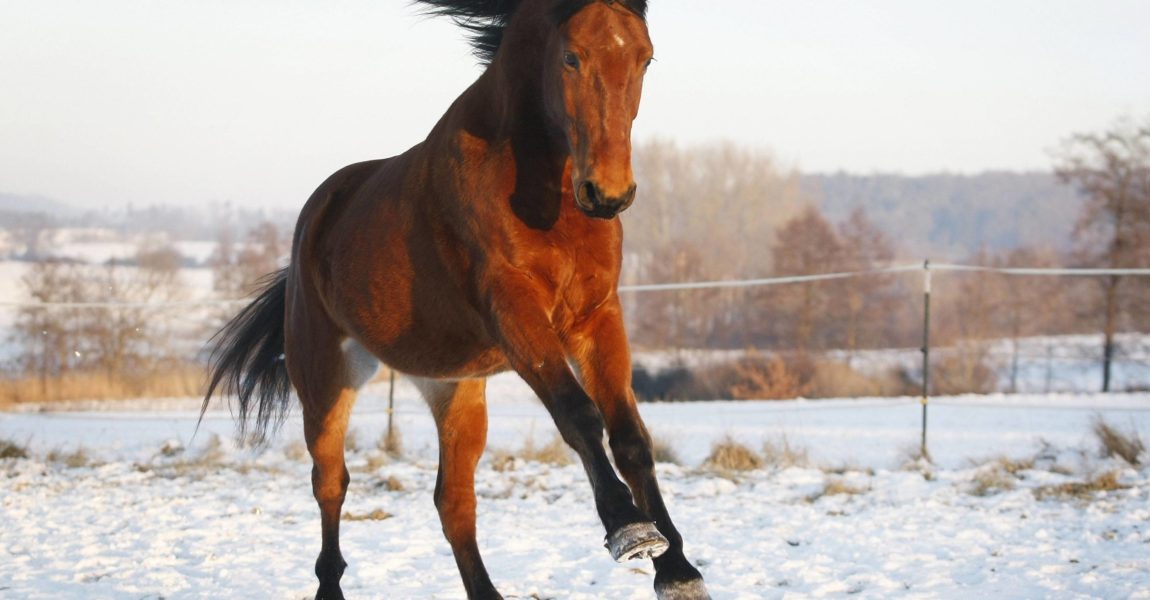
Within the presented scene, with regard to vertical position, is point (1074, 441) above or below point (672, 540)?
below

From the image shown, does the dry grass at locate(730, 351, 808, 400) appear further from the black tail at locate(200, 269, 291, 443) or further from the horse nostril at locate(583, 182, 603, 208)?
the horse nostril at locate(583, 182, 603, 208)

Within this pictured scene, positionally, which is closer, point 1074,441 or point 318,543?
point 318,543

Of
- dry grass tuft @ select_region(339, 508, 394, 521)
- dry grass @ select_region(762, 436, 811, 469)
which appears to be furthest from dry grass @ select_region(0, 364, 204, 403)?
dry grass @ select_region(762, 436, 811, 469)

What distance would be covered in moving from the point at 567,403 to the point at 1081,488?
5.17 meters

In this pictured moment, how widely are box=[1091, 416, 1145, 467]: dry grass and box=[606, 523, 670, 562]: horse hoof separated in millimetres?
6269

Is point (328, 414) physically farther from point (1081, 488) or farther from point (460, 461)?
point (1081, 488)

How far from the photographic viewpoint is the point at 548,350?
289 centimetres

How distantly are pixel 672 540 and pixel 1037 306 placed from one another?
109 ft

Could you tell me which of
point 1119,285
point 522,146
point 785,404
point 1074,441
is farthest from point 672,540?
point 1119,285

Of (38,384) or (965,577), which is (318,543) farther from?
(38,384)

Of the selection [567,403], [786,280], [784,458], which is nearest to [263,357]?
[567,403]

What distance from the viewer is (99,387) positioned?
562 inches

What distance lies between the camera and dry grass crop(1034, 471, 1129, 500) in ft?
21.1

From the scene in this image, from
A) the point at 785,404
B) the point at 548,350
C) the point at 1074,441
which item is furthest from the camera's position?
the point at 785,404
